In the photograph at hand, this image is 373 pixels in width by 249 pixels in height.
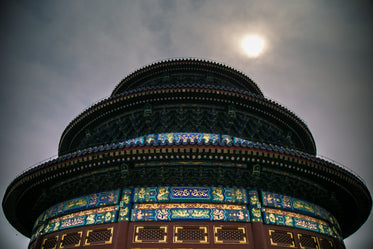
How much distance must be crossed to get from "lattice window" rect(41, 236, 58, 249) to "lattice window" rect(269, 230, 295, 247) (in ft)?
25.6

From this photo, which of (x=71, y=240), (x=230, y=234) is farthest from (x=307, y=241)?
(x=71, y=240)

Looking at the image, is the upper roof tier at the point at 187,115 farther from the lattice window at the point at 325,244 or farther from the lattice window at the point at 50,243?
the lattice window at the point at 325,244

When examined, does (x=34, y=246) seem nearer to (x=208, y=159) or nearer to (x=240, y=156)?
(x=208, y=159)

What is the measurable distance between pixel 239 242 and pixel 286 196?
2.90 meters

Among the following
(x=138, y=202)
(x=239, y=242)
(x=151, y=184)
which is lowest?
(x=239, y=242)

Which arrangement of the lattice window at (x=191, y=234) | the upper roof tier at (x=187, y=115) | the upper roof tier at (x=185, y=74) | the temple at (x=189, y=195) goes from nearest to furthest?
the lattice window at (x=191, y=234) → the temple at (x=189, y=195) → the upper roof tier at (x=187, y=115) → the upper roof tier at (x=185, y=74)

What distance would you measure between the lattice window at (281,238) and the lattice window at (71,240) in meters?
6.68

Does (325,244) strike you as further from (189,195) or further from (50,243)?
(50,243)

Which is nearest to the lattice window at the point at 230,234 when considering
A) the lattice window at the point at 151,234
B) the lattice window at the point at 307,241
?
the lattice window at the point at 151,234

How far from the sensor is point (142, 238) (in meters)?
8.16

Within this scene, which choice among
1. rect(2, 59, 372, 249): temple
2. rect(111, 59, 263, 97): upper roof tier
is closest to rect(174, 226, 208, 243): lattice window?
rect(2, 59, 372, 249): temple

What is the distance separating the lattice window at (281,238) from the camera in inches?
331

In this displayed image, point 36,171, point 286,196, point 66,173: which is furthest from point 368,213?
point 36,171

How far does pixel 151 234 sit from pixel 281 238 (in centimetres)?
443
